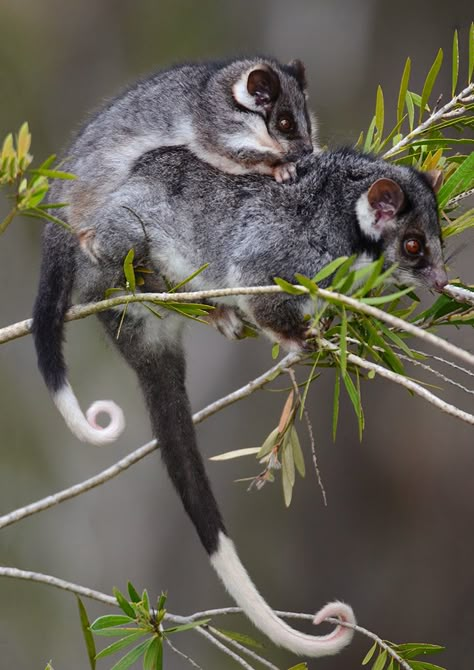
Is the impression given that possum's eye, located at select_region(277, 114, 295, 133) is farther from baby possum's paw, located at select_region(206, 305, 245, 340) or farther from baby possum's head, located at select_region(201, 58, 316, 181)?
baby possum's paw, located at select_region(206, 305, 245, 340)

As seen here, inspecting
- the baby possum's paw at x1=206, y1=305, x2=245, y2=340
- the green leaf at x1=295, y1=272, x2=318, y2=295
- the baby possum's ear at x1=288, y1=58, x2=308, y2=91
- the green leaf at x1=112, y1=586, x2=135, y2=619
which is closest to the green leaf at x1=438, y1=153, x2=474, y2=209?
the baby possum's paw at x1=206, y1=305, x2=245, y2=340

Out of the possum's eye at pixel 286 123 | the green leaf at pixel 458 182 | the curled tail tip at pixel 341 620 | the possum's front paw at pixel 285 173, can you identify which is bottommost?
the curled tail tip at pixel 341 620

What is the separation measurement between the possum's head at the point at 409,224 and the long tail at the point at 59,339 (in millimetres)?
849

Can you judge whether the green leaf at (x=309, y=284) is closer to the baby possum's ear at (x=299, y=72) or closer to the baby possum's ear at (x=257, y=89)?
the baby possum's ear at (x=257, y=89)

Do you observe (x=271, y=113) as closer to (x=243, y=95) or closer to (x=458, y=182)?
(x=243, y=95)

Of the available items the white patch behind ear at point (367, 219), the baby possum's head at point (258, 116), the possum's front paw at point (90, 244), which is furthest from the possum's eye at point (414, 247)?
the possum's front paw at point (90, 244)

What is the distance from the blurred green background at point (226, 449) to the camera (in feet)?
19.8

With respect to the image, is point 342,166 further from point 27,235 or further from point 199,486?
point 27,235

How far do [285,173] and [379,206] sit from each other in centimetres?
37

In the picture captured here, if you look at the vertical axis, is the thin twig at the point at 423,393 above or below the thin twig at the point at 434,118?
below

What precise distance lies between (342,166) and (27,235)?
4.45 metres

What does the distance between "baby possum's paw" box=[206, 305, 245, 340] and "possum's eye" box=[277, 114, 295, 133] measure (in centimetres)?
61

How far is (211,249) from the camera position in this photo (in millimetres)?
3020

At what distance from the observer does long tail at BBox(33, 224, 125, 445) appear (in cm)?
271
